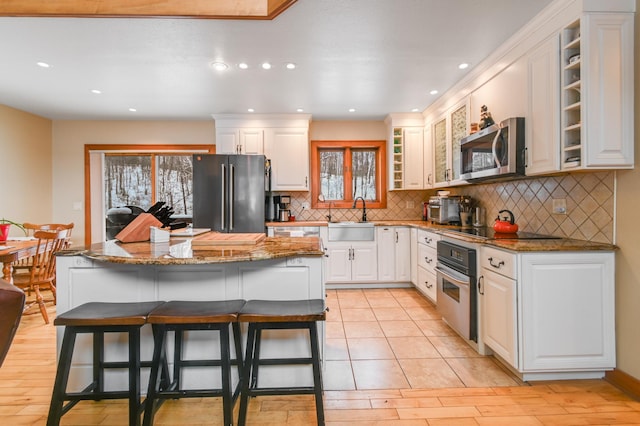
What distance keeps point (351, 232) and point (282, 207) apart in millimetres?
1110

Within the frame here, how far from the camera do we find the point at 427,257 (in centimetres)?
376

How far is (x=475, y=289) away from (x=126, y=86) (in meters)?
3.91

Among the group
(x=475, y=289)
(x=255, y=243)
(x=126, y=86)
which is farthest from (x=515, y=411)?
(x=126, y=86)

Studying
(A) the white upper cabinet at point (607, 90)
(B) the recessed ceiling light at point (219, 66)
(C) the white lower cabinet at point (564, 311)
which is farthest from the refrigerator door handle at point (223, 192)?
(A) the white upper cabinet at point (607, 90)

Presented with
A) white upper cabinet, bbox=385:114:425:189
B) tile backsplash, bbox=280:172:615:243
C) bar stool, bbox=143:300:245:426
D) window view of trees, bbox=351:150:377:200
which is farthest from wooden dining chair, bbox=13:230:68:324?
tile backsplash, bbox=280:172:615:243

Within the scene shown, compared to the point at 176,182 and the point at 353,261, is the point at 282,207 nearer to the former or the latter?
the point at 353,261

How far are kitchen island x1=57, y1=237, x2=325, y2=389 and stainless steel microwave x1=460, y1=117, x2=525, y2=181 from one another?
5.50ft

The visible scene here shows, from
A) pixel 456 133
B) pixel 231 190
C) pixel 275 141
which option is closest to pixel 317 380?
pixel 231 190

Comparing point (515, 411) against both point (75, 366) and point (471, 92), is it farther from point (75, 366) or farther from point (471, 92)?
point (471, 92)

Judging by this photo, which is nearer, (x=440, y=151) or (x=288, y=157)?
(x=440, y=151)

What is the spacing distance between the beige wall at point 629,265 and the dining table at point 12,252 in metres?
4.50

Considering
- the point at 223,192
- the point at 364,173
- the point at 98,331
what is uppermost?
the point at 364,173

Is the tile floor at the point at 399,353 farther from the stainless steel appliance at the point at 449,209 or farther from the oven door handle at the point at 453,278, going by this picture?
the stainless steel appliance at the point at 449,209

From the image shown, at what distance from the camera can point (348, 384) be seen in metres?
2.16
